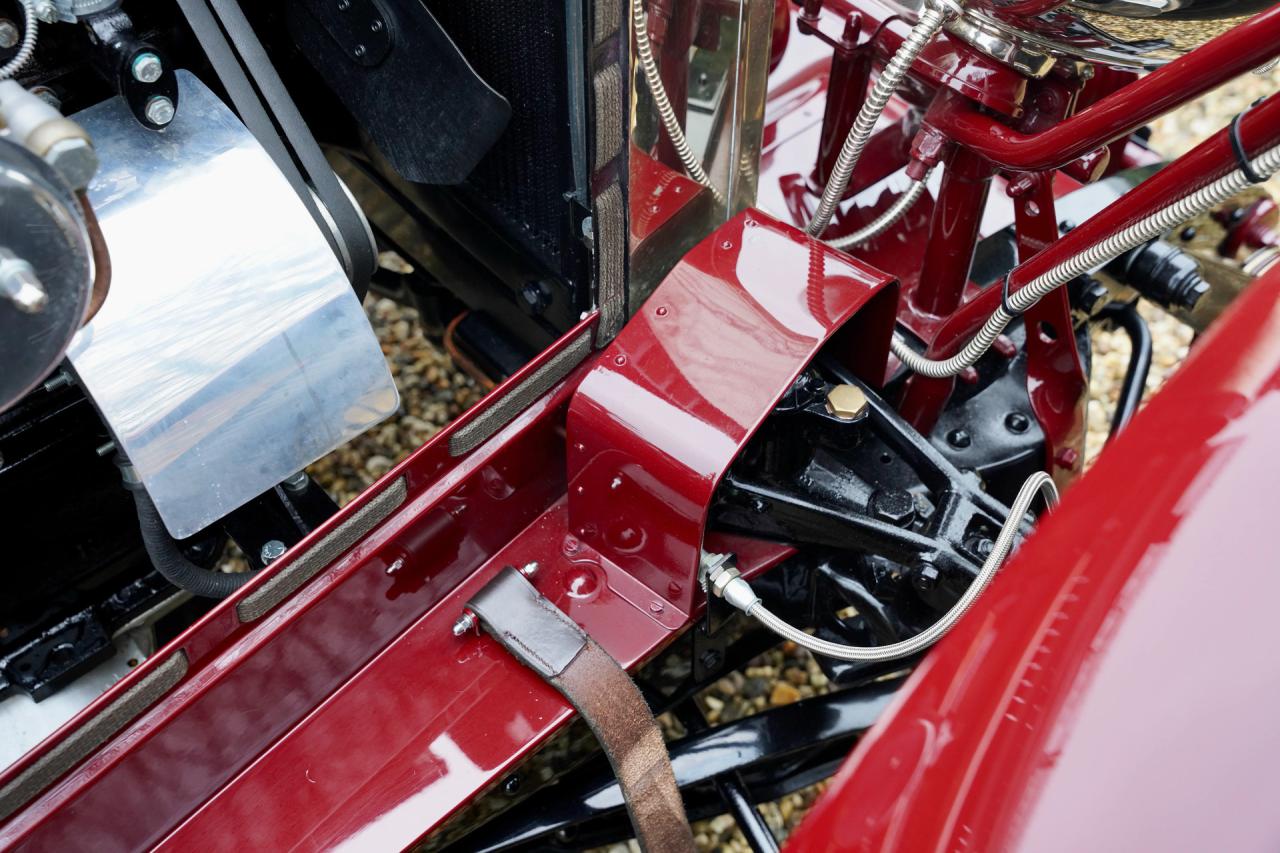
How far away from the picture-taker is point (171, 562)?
133 cm

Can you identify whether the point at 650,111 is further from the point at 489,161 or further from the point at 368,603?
the point at 368,603

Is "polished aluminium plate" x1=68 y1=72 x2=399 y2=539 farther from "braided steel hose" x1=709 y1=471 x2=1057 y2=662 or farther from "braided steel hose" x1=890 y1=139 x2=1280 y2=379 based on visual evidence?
"braided steel hose" x1=890 y1=139 x2=1280 y2=379

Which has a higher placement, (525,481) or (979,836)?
(979,836)

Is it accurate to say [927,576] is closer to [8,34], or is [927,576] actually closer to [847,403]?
[847,403]

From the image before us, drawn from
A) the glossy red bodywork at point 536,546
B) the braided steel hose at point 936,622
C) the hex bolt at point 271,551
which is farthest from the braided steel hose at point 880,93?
the hex bolt at point 271,551

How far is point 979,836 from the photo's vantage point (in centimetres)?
72

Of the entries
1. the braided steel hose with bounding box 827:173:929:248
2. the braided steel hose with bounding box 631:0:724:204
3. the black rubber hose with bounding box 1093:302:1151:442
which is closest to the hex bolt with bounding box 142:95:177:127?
the braided steel hose with bounding box 631:0:724:204

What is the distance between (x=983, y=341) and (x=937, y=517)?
241mm

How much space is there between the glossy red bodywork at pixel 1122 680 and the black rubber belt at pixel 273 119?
0.84m

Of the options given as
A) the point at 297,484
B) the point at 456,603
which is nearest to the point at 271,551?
the point at 297,484

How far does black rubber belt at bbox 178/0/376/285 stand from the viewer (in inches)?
49.2

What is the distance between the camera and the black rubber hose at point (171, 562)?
50.4 inches

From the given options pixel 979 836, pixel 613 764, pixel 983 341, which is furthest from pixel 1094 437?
pixel 979 836

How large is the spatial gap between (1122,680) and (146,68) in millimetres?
1044
